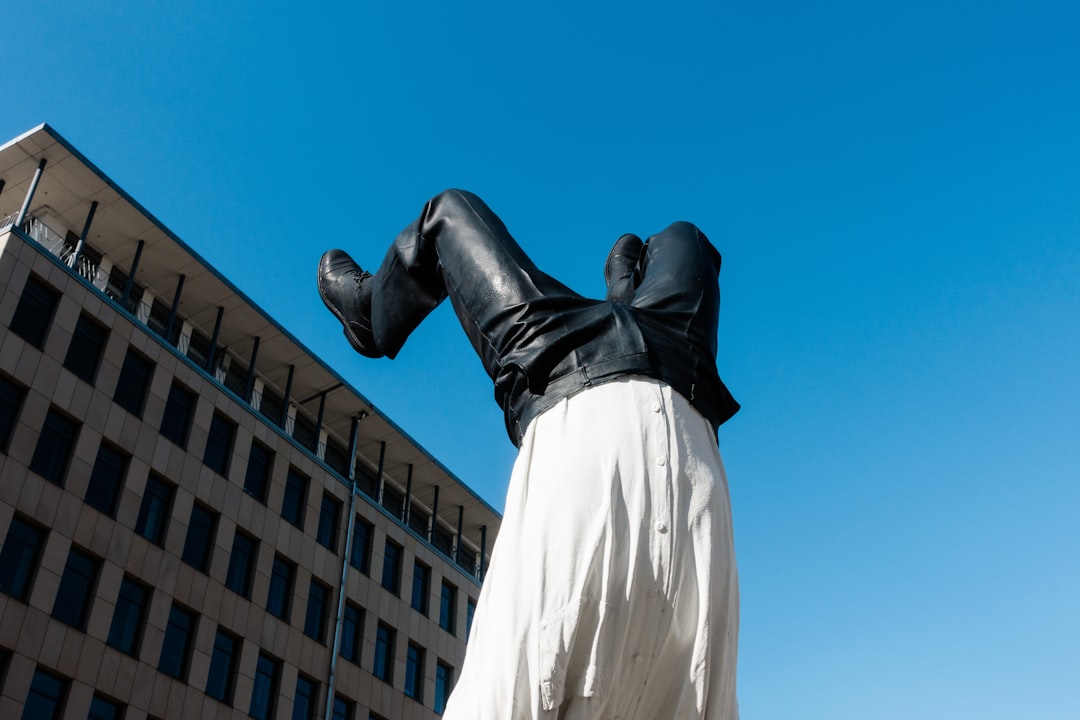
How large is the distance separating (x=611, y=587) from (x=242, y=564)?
31381 mm

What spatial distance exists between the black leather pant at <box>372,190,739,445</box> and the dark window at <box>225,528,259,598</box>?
1179 inches

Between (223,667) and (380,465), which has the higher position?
(380,465)

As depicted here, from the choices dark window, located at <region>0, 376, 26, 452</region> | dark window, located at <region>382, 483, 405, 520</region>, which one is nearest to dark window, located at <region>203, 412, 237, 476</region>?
dark window, located at <region>0, 376, 26, 452</region>

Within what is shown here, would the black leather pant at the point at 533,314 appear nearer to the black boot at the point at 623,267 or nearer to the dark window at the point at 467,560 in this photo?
the black boot at the point at 623,267

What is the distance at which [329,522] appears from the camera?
35188mm

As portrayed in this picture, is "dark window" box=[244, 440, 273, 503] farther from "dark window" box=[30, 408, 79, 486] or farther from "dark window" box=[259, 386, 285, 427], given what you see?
"dark window" box=[30, 408, 79, 486]

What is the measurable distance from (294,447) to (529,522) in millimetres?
33621

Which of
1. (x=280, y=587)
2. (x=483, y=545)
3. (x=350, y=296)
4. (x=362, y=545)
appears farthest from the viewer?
(x=483, y=545)

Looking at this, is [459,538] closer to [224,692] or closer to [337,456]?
[337,456]

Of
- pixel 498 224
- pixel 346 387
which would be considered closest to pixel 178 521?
pixel 346 387

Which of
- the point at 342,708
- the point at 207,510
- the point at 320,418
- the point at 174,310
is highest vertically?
the point at 320,418

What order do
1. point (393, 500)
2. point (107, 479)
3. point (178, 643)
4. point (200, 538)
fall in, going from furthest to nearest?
point (393, 500) < point (200, 538) < point (178, 643) < point (107, 479)

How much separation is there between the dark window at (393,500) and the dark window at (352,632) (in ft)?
19.6

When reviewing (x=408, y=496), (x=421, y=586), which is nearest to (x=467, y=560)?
(x=421, y=586)
